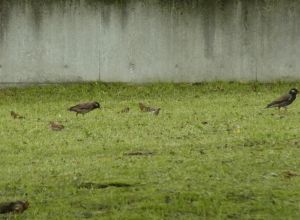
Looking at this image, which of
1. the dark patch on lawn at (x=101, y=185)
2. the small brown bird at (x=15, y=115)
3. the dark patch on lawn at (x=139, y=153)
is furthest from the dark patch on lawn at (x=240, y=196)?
the small brown bird at (x=15, y=115)

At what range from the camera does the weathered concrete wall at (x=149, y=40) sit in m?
15.7

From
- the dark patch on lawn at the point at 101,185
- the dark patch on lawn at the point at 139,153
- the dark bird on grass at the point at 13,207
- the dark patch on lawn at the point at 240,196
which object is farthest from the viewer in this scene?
the dark patch on lawn at the point at 139,153

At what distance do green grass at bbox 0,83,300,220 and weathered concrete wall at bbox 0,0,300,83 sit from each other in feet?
2.94

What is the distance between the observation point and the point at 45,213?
22.9ft

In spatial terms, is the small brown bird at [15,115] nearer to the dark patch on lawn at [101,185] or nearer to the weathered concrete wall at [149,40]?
the weathered concrete wall at [149,40]

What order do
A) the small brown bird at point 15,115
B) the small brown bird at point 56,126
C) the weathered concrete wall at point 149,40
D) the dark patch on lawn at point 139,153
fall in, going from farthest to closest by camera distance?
the weathered concrete wall at point 149,40, the small brown bird at point 15,115, the small brown bird at point 56,126, the dark patch on lawn at point 139,153

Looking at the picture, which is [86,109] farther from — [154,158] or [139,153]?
[154,158]

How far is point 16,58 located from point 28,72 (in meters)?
0.33

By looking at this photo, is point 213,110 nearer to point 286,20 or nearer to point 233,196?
point 286,20

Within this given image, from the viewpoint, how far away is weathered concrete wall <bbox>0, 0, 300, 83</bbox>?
51.4 ft

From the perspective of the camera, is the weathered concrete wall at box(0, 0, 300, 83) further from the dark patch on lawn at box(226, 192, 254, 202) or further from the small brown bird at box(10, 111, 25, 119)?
the dark patch on lawn at box(226, 192, 254, 202)

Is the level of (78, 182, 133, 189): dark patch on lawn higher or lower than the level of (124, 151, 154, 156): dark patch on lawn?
lower

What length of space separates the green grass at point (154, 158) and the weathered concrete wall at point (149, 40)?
0.90 m

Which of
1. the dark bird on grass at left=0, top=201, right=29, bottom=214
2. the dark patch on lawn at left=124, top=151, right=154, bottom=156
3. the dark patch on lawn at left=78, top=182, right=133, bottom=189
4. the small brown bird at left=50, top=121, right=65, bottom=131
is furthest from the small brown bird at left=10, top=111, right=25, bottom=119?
the dark bird on grass at left=0, top=201, right=29, bottom=214
